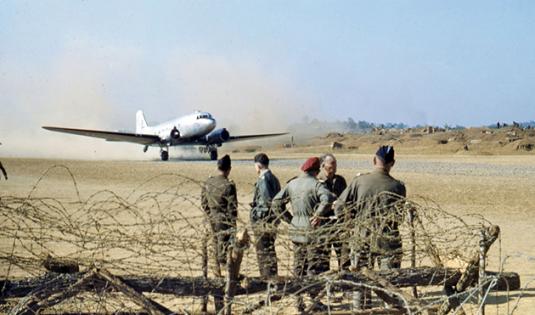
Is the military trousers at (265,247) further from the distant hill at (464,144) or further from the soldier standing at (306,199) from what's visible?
the distant hill at (464,144)

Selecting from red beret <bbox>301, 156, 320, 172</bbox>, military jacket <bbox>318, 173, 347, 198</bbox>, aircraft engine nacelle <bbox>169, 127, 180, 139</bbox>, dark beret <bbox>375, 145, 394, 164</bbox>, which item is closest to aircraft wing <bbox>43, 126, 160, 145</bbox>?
aircraft engine nacelle <bbox>169, 127, 180, 139</bbox>

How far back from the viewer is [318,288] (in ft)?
19.4

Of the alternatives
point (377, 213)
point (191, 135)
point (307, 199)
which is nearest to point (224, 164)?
point (307, 199)

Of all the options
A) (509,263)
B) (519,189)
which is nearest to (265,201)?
(509,263)

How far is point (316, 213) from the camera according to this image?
8.03 m

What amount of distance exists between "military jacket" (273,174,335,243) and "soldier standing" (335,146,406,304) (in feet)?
0.72

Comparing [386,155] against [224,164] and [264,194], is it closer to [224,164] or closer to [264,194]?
[264,194]

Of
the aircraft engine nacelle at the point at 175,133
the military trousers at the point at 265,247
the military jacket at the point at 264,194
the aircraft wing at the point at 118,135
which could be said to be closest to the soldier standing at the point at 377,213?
the military trousers at the point at 265,247

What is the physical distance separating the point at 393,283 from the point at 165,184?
24.6m

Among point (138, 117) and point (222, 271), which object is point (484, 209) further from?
point (138, 117)

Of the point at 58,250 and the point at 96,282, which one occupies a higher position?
the point at 96,282

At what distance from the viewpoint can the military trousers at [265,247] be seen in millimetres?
5871

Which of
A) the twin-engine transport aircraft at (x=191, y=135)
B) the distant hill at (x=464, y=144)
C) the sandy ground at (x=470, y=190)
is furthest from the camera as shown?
the distant hill at (x=464, y=144)

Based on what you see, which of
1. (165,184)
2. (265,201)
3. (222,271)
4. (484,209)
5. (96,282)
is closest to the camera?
(96,282)
